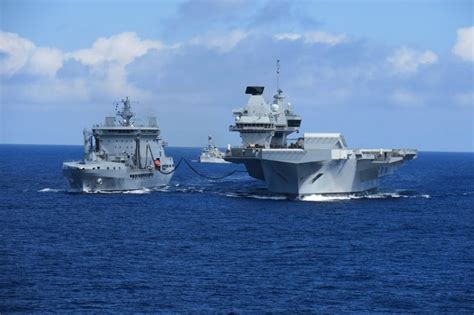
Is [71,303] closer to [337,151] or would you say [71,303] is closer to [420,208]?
[337,151]

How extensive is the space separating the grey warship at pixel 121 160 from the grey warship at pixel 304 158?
1123 centimetres

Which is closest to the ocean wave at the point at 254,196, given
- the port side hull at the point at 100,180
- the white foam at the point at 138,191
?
the white foam at the point at 138,191

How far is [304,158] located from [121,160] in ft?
82.9

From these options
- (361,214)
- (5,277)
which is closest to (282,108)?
(361,214)

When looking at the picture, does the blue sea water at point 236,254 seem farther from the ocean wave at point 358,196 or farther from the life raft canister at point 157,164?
the life raft canister at point 157,164

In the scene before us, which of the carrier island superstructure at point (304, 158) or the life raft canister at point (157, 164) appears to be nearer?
the carrier island superstructure at point (304, 158)

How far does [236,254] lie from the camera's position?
1869 inches

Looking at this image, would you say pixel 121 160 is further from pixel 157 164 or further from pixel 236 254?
pixel 236 254

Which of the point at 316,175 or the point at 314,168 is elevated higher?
the point at 314,168

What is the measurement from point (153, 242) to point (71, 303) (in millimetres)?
16278

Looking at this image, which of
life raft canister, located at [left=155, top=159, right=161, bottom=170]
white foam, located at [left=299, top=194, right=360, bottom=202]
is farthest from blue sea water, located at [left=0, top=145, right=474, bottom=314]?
life raft canister, located at [left=155, top=159, right=161, bottom=170]

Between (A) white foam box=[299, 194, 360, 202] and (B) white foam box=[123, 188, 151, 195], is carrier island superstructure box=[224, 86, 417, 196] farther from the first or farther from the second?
(B) white foam box=[123, 188, 151, 195]

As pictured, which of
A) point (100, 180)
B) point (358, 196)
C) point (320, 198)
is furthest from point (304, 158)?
point (100, 180)

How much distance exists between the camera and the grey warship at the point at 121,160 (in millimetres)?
83875
